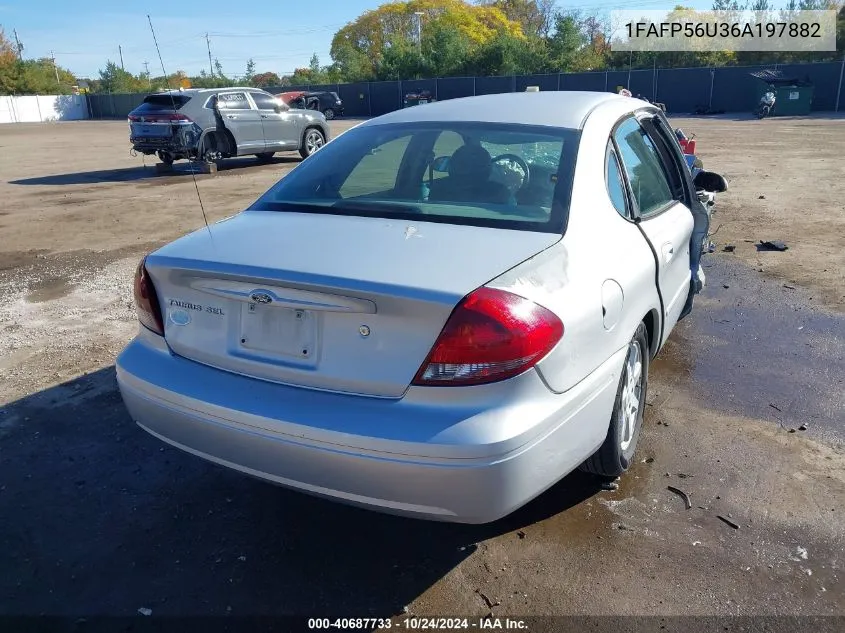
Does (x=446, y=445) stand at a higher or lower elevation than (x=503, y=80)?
lower

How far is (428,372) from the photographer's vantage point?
227cm

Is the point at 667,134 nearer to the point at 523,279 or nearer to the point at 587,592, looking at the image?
the point at 523,279

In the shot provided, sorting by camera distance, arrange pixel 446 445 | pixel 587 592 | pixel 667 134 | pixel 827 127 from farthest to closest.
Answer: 1. pixel 827 127
2. pixel 667 134
3. pixel 587 592
4. pixel 446 445

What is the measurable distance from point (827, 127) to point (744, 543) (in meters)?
26.3

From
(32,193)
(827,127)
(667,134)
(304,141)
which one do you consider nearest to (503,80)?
(827,127)

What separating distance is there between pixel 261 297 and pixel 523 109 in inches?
70.8

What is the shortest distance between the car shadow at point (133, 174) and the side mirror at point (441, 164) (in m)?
11.9

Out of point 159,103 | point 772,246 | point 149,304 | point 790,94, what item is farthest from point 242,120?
point 790,94

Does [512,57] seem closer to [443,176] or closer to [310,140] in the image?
[310,140]

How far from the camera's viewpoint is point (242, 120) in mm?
15664

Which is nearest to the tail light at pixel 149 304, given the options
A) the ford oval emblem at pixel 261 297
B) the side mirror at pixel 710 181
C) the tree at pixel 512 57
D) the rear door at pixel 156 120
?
the ford oval emblem at pixel 261 297

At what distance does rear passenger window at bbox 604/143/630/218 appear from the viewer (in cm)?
310

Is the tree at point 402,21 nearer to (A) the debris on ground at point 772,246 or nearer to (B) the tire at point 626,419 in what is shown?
(A) the debris on ground at point 772,246

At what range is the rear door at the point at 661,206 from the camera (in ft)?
11.1
